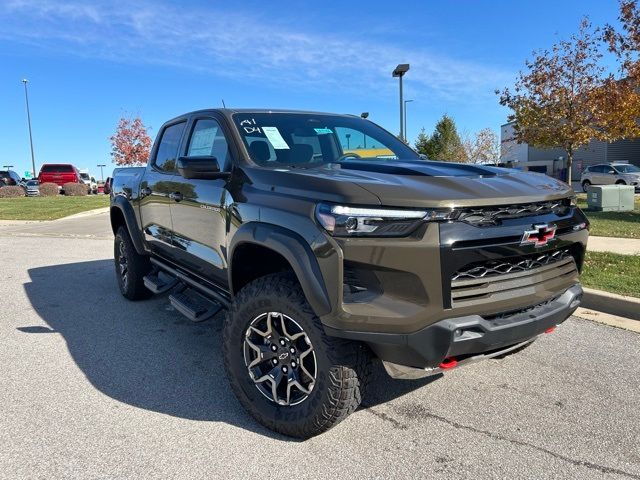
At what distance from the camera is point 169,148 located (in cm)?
481

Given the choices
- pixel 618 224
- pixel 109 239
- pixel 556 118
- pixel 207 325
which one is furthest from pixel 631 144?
pixel 207 325

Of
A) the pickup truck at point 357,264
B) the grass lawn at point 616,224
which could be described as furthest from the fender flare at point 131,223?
the grass lawn at point 616,224

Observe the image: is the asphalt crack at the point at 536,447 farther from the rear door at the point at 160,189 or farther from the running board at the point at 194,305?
the rear door at the point at 160,189

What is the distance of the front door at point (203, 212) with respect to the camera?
347 centimetres

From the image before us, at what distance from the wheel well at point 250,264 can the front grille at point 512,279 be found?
1.08 meters

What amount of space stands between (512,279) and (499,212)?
355 mm

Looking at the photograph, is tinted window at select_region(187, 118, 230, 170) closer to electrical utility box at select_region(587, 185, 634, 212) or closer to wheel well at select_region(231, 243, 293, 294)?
wheel well at select_region(231, 243, 293, 294)

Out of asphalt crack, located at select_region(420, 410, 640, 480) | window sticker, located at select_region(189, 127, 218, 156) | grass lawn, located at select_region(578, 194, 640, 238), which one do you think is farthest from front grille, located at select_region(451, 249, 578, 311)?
grass lawn, located at select_region(578, 194, 640, 238)

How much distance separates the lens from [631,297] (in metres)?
5.01

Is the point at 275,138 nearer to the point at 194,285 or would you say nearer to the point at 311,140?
the point at 311,140

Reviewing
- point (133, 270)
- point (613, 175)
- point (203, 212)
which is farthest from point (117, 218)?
point (613, 175)

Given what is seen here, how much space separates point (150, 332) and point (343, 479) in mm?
2823

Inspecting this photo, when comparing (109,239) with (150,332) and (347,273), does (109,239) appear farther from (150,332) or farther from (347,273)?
(347,273)

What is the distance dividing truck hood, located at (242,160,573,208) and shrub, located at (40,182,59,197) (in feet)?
87.7
